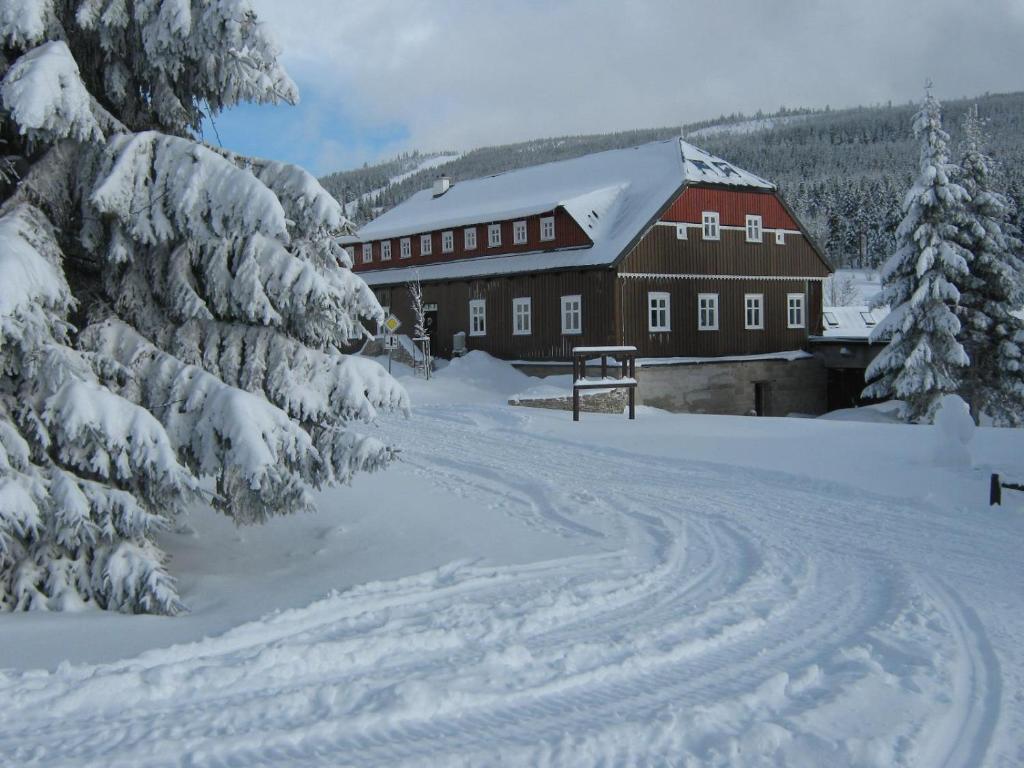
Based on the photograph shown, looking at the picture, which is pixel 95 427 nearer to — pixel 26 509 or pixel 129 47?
pixel 26 509

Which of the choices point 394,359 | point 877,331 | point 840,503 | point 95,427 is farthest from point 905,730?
point 394,359

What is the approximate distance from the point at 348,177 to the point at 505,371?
161883 mm

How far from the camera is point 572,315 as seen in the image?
3058 centimetres

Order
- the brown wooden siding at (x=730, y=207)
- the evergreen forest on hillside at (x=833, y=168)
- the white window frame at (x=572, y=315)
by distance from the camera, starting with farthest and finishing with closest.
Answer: the evergreen forest on hillside at (x=833, y=168)
the brown wooden siding at (x=730, y=207)
the white window frame at (x=572, y=315)

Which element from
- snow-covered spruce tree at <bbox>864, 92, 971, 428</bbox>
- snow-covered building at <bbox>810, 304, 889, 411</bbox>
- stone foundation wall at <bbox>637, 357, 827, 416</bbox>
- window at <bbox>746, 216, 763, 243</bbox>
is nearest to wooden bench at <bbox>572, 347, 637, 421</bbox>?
stone foundation wall at <bbox>637, 357, 827, 416</bbox>

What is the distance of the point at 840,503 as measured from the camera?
10594 mm

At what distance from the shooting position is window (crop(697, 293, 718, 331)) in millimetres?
31562

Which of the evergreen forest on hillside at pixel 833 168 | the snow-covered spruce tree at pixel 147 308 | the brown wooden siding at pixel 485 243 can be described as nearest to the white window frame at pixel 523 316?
the brown wooden siding at pixel 485 243

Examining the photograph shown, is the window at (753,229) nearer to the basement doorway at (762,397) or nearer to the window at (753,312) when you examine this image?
the window at (753,312)

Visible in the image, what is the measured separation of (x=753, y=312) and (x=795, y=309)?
8.39ft

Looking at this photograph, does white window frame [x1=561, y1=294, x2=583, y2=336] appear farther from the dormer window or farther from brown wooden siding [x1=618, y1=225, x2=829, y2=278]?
the dormer window

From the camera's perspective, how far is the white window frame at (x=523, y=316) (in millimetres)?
31938

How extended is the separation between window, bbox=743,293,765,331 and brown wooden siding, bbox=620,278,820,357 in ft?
0.39

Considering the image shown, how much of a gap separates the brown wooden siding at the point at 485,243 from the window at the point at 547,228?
0.41ft
